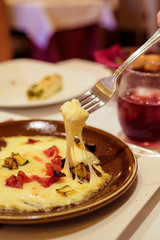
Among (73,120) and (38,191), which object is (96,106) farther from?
(38,191)

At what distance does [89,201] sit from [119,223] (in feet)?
0.25

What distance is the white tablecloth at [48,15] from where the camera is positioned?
3668 millimetres

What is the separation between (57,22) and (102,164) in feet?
10.6

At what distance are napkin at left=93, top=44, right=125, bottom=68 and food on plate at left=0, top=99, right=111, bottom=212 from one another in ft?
2.14

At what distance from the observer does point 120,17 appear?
265 inches

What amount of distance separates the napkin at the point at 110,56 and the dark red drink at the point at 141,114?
1.38 feet

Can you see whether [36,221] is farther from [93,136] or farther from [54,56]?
[54,56]

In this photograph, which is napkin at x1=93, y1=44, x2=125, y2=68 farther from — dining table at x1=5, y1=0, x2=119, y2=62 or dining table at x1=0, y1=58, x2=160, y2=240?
dining table at x1=5, y1=0, x2=119, y2=62

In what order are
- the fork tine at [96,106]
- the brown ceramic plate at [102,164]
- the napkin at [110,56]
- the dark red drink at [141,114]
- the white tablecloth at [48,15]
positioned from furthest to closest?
the white tablecloth at [48,15] < the napkin at [110,56] < the dark red drink at [141,114] < the fork tine at [96,106] < the brown ceramic plate at [102,164]

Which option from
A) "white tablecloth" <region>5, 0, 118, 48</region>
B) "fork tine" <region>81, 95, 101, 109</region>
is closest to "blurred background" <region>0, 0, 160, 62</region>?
"white tablecloth" <region>5, 0, 118, 48</region>

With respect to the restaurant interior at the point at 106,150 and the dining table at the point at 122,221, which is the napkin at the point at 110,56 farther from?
the dining table at the point at 122,221

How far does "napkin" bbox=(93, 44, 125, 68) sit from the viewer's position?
1539 millimetres

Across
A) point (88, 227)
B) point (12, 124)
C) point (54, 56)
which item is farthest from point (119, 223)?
point (54, 56)

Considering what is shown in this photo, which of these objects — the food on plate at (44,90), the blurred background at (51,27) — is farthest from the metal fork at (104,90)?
the blurred background at (51,27)
